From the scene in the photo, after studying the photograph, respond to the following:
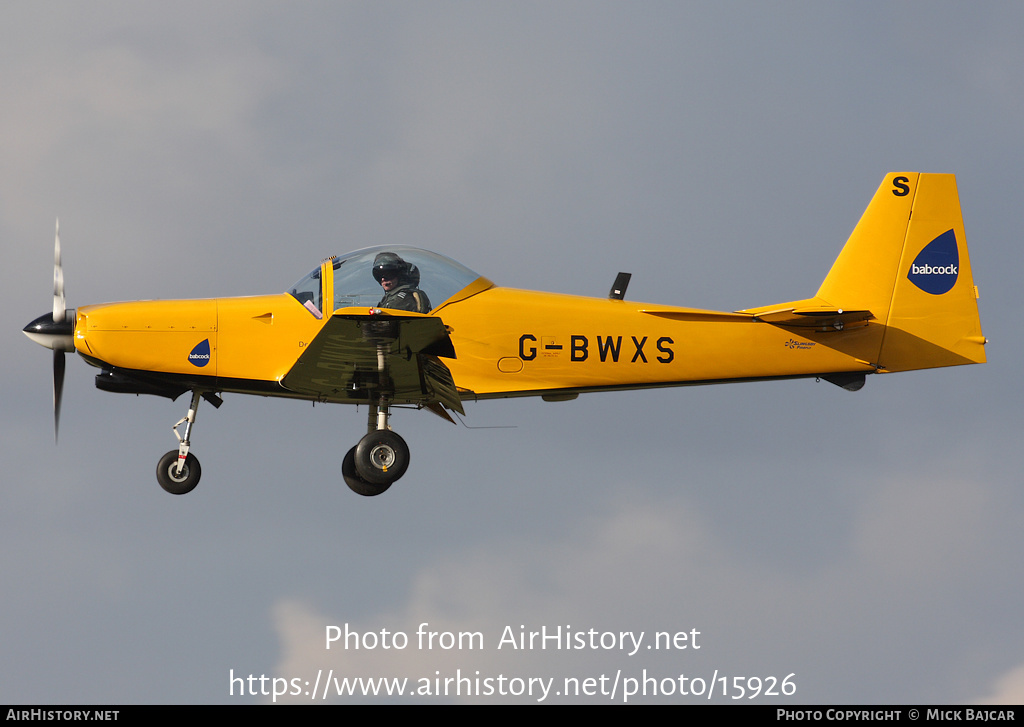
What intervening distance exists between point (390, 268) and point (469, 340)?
4.28 ft

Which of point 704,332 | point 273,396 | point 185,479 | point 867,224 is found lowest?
point 185,479

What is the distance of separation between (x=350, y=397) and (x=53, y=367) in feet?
11.8

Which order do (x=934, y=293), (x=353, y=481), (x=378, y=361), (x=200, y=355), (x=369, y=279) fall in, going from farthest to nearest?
(x=934, y=293) < (x=353, y=481) < (x=200, y=355) < (x=369, y=279) < (x=378, y=361)

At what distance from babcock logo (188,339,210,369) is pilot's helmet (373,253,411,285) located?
2201 mm

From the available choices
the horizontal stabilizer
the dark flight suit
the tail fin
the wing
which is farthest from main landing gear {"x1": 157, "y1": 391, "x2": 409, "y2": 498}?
the tail fin

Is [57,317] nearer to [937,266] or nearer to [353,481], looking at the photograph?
[353,481]

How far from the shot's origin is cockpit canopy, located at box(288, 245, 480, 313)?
43.5ft

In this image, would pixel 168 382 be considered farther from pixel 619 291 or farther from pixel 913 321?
pixel 913 321

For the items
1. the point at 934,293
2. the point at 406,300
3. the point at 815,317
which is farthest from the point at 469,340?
the point at 934,293

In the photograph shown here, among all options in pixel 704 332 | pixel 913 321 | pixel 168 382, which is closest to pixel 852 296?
pixel 913 321

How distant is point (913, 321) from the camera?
49.5 ft

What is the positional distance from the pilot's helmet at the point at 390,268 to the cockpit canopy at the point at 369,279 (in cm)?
6

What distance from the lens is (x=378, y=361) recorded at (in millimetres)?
13055

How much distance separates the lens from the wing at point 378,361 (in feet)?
39.7
